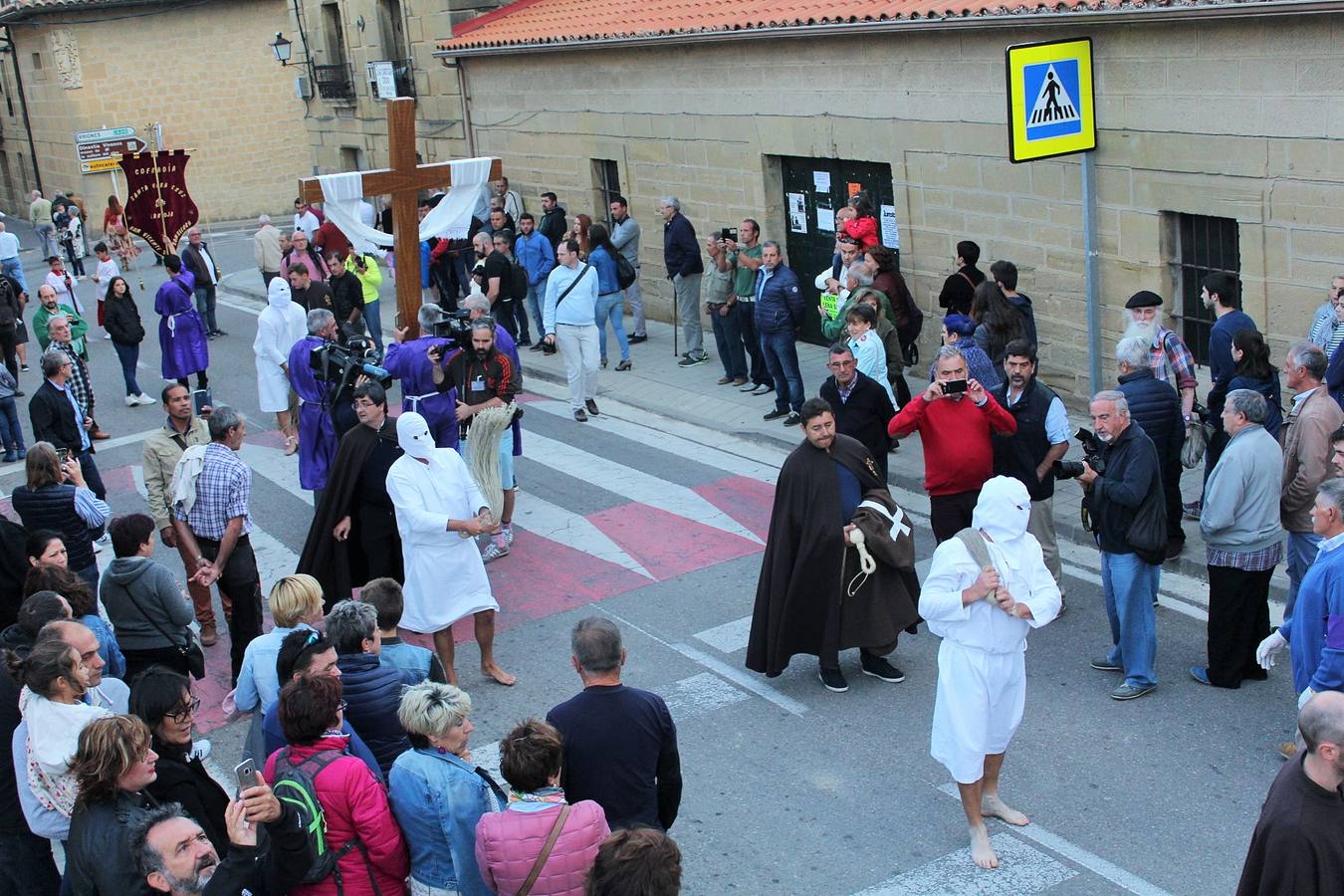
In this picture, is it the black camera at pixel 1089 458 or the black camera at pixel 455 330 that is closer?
the black camera at pixel 1089 458

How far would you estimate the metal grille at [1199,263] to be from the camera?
11.5m

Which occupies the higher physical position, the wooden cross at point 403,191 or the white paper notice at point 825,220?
the wooden cross at point 403,191

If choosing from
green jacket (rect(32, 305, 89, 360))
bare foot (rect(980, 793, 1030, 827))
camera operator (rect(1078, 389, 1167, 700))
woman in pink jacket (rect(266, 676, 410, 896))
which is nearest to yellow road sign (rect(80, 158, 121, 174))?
green jacket (rect(32, 305, 89, 360))

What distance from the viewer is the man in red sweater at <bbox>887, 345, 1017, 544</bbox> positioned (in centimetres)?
823

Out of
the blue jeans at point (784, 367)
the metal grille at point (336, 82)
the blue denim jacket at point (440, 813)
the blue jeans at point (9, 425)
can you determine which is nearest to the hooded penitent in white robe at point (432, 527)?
the blue denim jacket at point (440, 813)

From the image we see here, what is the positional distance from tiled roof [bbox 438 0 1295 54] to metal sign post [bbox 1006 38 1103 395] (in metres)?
0.86

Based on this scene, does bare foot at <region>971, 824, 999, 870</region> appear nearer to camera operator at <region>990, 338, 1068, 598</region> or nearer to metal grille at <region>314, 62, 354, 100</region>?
camera operator at <region>990, 338, 1068, 598</region>

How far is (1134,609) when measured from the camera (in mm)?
7582

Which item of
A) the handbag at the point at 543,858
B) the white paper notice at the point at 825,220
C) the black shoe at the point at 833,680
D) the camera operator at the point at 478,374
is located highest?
the white paper notice at the point at 825,220

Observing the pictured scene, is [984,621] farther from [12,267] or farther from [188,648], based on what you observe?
[12,267]

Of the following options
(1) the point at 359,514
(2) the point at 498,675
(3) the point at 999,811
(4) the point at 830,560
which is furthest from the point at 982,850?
(1) the point at 359,514

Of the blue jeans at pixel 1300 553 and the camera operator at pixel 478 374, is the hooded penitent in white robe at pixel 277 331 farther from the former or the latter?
the blue jeans at pixel 1300 553

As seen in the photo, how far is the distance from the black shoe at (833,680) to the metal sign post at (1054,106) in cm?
439

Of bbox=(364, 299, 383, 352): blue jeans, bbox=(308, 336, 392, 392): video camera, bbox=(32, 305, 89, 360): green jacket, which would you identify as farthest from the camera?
bbox=(364, 299, 383, 352): blue jeans
